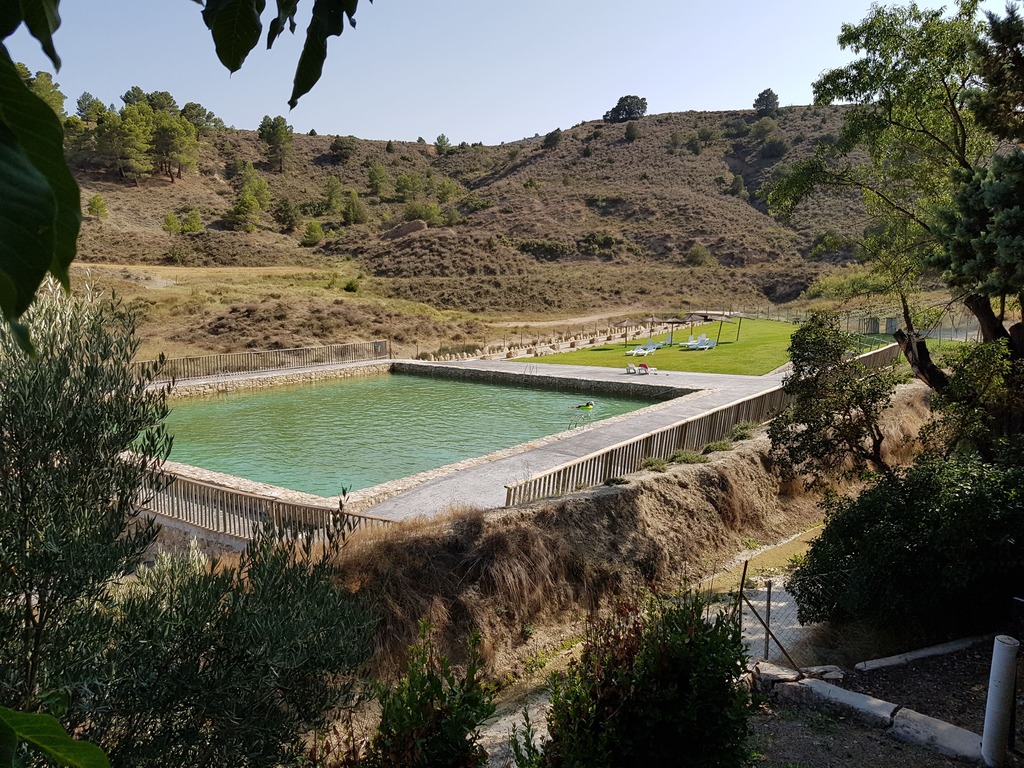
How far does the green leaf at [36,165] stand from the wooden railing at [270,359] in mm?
27675

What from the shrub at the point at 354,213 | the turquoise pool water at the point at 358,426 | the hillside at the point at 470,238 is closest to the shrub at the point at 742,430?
the hillside at the point at 470,238

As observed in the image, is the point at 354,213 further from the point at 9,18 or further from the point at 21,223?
the point at 21,223

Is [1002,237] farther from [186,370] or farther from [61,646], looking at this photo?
[186,370]

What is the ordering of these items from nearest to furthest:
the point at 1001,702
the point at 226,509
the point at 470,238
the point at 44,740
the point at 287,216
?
the point at 44,740 → the point at 1001,702 → the point at 226,509 → the point at 470,238 → the point at 287,216

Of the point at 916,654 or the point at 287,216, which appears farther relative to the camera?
the point at 287,216

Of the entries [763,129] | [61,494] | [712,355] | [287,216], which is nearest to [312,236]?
[287,216]

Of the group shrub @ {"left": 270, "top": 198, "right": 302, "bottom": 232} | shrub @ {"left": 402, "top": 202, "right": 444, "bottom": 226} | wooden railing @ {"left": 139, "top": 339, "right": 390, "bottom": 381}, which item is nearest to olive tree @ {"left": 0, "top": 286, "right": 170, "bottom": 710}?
wooden railing @ {"left": 139, "top": 339, "right": 390, "bottom": 381}

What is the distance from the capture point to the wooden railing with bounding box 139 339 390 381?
90.8 feet

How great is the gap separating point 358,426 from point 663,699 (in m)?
17.8

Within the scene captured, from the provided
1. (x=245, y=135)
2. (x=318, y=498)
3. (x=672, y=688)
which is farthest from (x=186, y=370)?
(x=245, y=135)

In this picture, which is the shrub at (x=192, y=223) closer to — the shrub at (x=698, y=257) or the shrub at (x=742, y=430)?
the shrub at (x=698, y=257)

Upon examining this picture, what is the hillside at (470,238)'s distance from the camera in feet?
133

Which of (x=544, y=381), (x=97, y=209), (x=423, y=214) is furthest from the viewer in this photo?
(x=423, y=214)

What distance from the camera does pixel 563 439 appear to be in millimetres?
18875
